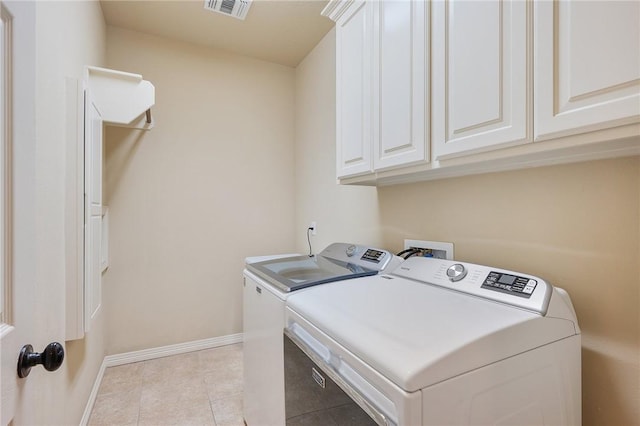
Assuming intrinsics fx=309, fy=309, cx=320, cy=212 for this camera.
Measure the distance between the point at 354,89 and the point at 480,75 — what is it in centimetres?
72

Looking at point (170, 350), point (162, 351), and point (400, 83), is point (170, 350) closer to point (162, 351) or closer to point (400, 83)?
point (162, 351)

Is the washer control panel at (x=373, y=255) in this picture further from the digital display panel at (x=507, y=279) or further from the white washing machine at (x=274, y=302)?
the digital display panel at (x=507, y=279)

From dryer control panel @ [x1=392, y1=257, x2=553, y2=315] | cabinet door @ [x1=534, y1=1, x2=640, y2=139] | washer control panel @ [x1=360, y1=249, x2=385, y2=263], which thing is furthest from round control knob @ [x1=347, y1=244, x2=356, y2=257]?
cabinet door @ [x1=534, y1=1, x2=640, y2=139]

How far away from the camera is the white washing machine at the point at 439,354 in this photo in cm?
64

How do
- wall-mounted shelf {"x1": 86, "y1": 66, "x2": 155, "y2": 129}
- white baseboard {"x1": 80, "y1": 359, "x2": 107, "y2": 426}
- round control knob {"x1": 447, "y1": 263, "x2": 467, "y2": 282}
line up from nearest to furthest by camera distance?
round control knob {"x1": 447, "y1": 263, "x2": 467, "y2": 282}, white baseboard {"x1": 80, "y1": 359, "x2": 107, "y2": 426}, wall-mounted shelf {"x1": 86, "y1": 66, "x2": 155, "y2": 129}

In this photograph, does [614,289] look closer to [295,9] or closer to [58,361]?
[58,361]

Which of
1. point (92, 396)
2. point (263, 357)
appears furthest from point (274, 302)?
point (92, 396)

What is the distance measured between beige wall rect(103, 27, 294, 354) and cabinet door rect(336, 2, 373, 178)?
1.44 metres

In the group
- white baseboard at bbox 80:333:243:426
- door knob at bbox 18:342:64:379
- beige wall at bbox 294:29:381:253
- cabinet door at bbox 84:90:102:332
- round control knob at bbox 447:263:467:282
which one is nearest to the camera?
door knob at bbox 18:342:64:379

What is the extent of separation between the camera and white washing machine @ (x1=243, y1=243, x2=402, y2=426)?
1280 mm

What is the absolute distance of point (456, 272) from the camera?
1.16m

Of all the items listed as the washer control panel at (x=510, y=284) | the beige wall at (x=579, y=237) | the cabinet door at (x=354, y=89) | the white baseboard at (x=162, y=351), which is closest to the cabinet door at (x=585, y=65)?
the beige wall at (x=579, y=237)

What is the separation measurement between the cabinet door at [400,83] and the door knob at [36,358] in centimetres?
122

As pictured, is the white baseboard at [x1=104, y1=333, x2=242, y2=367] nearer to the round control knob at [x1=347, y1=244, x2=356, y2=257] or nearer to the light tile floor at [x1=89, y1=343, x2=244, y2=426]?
the light tile floor at [x1=89, y1=343, x2=244, y2=426]
